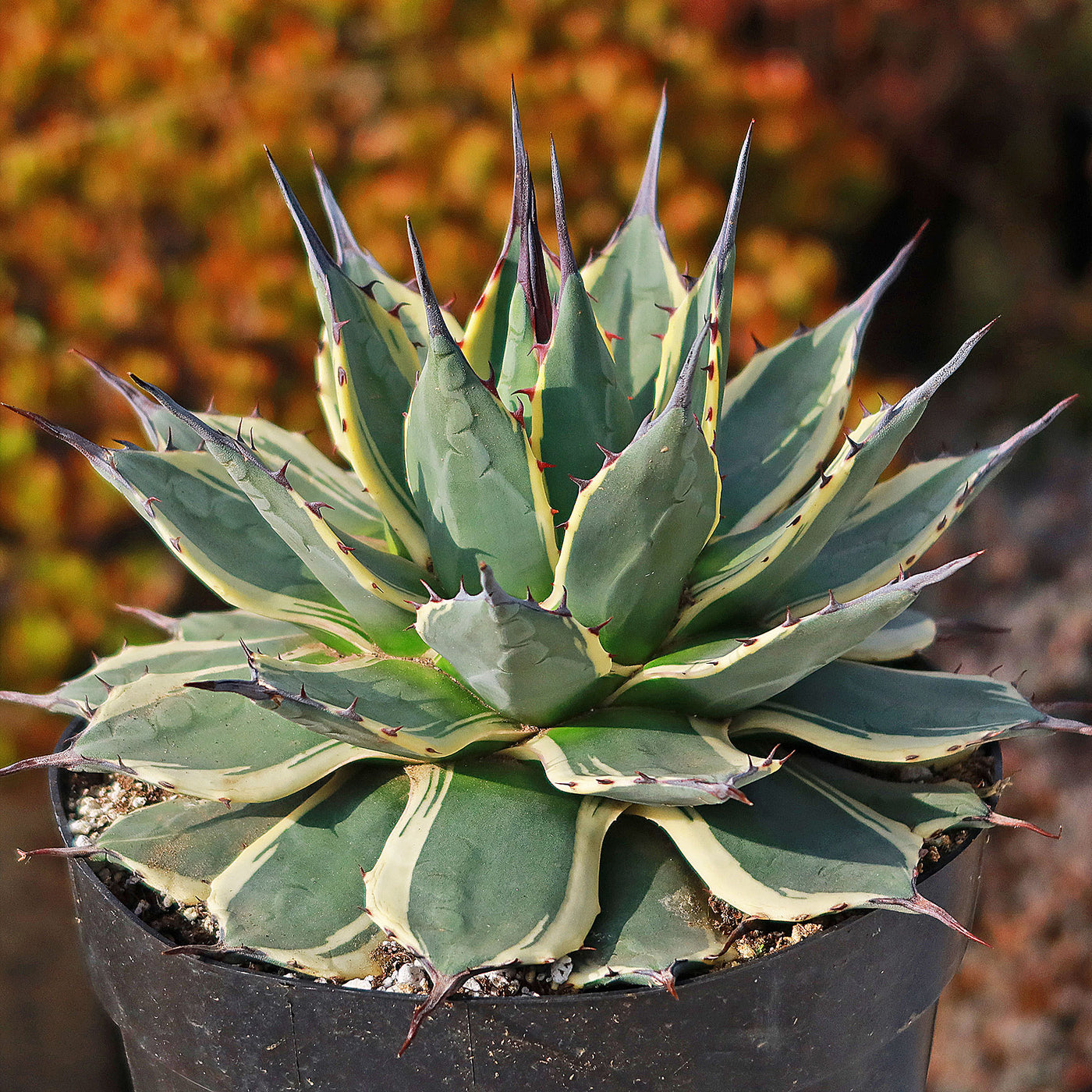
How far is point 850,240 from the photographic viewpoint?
10.1 ft

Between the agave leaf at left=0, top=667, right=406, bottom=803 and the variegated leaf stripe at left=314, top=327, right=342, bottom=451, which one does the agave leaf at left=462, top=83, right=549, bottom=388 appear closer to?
the variegated leaf stripe at left=314, top=327, right=342, bottom=451

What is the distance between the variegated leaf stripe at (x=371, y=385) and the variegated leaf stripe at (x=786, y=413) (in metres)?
0.26

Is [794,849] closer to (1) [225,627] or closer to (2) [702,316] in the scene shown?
(2) [702,316]

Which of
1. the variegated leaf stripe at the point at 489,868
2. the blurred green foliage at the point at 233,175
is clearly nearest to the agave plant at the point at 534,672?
the variegated leaf stripe at the point at 489,868

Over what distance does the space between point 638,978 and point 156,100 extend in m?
2.04

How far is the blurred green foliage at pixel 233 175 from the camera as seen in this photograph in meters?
2.19

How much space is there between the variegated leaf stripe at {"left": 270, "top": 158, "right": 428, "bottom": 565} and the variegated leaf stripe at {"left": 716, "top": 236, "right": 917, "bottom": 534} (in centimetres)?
26

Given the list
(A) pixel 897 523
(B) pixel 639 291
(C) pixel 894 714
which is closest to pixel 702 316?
(B) pixel 639 291

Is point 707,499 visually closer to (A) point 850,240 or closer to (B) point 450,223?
(B) point 450,223

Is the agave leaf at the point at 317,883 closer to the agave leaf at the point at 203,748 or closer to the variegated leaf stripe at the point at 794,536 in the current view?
the agave leaf at the point at 203,748

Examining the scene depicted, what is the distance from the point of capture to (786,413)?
983 mm

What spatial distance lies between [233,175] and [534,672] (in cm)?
175

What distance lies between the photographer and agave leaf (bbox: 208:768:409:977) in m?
0.72

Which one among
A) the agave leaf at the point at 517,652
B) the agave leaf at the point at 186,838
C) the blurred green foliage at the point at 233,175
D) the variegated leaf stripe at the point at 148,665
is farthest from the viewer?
the blurred green foliage at the point at 233,175
